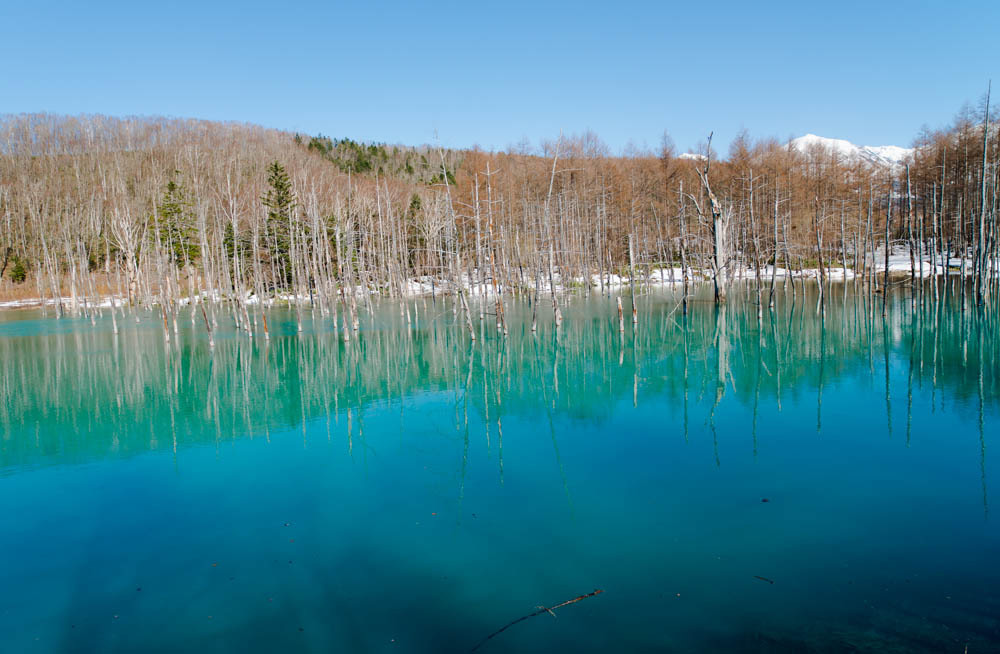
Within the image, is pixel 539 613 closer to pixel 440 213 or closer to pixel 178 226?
pixel 440 213

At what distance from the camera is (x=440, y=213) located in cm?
3738

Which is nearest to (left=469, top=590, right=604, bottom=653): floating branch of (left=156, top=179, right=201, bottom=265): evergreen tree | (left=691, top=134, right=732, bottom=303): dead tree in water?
(left=691, top=134, right=732, bottom=303): dead tree in water

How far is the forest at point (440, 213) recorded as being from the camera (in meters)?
35.5

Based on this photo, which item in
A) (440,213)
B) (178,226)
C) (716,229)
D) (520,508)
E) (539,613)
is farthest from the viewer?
(440,213)

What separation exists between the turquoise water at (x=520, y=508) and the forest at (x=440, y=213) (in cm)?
1672

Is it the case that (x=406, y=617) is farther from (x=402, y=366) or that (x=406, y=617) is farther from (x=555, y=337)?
(x=555, y=337)

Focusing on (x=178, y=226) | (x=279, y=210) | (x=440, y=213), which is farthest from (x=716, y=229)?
(x=178, y=226)

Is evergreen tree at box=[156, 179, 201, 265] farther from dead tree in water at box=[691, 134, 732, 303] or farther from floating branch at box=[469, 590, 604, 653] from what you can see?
floating branch at box=[469, 590, 604, 653]

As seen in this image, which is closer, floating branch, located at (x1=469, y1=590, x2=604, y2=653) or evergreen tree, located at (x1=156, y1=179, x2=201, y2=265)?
floating branch, located at (x1=469, y1=590, x2=604, y2=653)

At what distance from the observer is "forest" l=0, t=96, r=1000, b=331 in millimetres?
35531

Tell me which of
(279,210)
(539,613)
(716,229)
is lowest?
(539,613)

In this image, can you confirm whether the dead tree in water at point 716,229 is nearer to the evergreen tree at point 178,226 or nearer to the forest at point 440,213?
the forest at point 440,213

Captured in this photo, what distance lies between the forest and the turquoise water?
1672 centimetres

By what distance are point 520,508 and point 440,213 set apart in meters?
32.0
